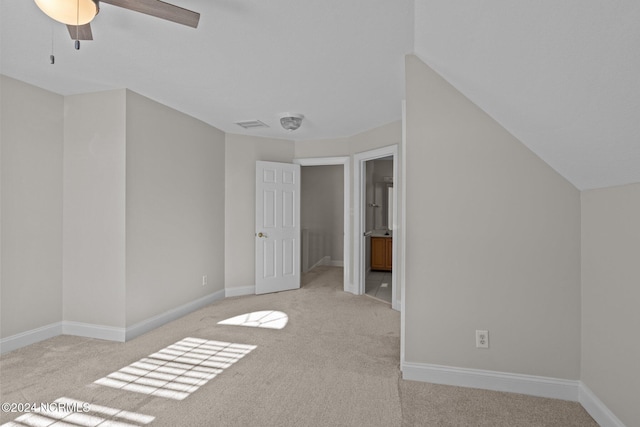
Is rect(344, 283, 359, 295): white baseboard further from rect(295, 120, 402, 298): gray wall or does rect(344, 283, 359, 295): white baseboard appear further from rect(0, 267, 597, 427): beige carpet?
rect(0, 267, 597, 427): beige carpet

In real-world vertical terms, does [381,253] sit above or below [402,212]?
below

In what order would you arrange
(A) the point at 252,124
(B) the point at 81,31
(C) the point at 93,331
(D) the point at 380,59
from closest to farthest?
(B) the point at 81,31 → (D) the point at 380,59 → (C) the point at 93,331 → (A) the point at 252,124

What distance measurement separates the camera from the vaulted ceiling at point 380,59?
122 centimetres

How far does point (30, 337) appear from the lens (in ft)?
10.0

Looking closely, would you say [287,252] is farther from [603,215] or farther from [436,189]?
[603,215]

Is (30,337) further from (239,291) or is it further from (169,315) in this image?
(239,291)

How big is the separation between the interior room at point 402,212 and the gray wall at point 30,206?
0.06 feet

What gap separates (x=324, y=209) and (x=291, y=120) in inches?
146

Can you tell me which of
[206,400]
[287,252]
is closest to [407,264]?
[206,400]

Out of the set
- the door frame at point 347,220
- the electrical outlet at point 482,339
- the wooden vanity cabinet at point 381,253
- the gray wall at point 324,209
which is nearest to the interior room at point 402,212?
the electrical outlet at point 482,339

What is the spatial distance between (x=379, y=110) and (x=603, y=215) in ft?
7.95

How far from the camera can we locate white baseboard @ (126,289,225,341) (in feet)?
10.7

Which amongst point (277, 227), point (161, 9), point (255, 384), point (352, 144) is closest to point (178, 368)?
point (255, 384)

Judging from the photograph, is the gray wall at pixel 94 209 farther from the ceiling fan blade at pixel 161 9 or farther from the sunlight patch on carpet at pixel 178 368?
the ceiling fan blade at pixel 161 9
